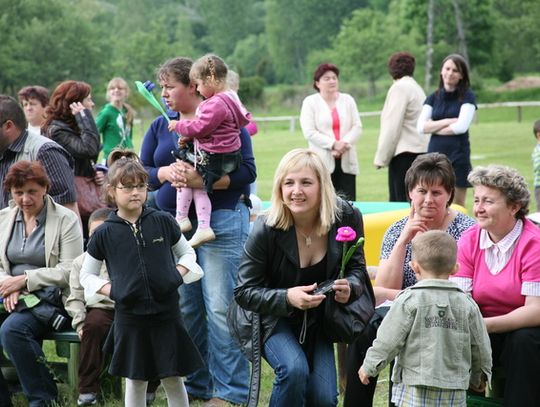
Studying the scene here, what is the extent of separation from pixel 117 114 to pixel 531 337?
7.52 metres

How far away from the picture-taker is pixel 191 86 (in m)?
5.92

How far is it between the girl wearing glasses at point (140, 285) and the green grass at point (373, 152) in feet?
2.92

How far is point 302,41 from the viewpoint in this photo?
101250 millimetres

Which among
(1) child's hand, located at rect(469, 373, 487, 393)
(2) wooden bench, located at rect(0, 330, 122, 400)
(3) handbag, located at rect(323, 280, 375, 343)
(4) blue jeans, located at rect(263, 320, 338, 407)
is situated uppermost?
(3) handbag, located at rect(323, 280, 375, 343)

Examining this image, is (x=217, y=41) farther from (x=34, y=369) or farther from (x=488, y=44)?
(x=34, y=369)

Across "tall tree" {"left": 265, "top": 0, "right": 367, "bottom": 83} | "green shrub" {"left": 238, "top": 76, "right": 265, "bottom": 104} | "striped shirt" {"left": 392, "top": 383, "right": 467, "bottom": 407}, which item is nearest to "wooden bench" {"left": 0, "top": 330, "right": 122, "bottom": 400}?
"striped shirt" {"left": 392, "top": 383, "right": 467, "bottom": 407}

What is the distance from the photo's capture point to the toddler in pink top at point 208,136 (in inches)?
226

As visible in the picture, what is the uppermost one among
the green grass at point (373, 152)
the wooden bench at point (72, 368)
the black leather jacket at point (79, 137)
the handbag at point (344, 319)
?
the black leather jacket at point (79, 137)

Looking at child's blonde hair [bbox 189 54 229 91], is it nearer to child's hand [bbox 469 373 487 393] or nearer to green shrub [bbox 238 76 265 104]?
child's hand [bbox 469 373 487 393]

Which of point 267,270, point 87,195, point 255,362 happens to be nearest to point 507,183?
point 267,270

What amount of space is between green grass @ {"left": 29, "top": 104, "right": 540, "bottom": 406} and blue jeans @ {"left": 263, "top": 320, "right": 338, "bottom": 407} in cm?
129

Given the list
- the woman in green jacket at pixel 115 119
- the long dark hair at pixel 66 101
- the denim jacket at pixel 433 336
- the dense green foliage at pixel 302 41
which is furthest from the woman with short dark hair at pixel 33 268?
the dense green foliage at pixel 302 41

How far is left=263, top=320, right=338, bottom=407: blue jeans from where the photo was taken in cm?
467

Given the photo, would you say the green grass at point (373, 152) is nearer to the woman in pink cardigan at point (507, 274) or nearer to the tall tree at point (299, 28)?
the woman in pink cardigan at point (507, 274)
